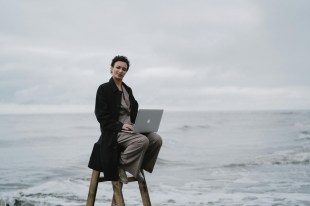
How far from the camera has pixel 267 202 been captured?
A: 21.8ft

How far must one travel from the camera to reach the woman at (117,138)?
3.43 m

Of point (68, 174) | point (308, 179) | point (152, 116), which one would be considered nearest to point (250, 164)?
Answer: point (308, 179)

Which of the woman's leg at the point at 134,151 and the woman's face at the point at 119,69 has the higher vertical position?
the woman's face at the point at 119,69

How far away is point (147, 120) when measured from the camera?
11.7 feet

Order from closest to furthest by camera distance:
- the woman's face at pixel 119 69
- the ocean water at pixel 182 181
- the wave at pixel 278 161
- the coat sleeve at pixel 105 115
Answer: the coat sleeve at pixel 105 115
the woman's face at pixel 119 69
the ocean water at pixel 182 181
the wave at pixel 278 161

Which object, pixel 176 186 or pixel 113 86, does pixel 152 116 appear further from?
pixel 176 186

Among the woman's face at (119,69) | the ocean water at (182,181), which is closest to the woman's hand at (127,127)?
the woman's face at (119,69)

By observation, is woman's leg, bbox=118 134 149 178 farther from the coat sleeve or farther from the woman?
the coat sleeve

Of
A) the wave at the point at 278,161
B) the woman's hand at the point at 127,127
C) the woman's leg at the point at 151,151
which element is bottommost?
the wave at the point at 278,161

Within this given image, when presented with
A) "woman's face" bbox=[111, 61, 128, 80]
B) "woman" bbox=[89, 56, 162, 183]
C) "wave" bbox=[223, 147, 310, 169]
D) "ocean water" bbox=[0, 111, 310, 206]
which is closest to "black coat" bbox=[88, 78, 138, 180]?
"woman" bbox=[89, 56, 162, 183]

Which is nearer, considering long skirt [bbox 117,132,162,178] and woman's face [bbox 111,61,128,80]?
long skirt [bbox 117,132,162,178]

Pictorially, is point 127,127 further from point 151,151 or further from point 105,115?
point 151,151

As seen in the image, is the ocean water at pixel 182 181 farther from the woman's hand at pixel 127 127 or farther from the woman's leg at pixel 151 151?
the woman's hand at pixel 127 127

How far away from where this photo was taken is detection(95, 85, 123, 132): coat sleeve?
3408 millimetres
